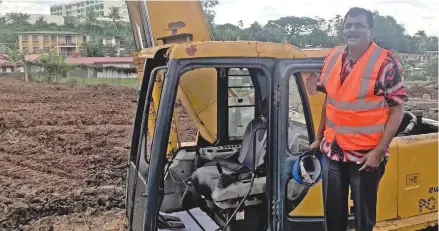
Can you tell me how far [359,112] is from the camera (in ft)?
8.43

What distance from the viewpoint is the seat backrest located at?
3.38 m

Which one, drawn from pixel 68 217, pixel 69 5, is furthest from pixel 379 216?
pixel 69 5

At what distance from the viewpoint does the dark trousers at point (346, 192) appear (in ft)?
8.87

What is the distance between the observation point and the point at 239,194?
3262mm

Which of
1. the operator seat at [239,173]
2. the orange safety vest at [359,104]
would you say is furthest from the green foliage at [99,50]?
the orange safety vest at [359,104]

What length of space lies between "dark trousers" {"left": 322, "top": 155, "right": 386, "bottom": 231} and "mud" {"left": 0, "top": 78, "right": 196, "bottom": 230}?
136 inches

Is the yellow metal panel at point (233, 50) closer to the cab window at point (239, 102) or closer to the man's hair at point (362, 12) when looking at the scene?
the man's hair at point (362, 12)

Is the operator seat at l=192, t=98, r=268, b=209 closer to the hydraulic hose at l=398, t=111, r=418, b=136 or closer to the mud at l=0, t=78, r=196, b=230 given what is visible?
the hydraulic hose at l=398, t=111, r=418, b=136

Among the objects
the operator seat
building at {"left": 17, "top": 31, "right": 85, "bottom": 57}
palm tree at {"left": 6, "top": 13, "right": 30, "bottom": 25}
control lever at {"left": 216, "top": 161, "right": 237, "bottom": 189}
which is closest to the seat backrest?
the operator seat

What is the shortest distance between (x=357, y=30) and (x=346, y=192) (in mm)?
934

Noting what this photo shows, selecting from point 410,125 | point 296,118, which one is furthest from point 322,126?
point 410,125

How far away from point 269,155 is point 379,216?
925mm

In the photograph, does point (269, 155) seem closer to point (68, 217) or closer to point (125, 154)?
point (68, 217)

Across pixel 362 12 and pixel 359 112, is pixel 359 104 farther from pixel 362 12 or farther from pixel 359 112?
pixel 362 12
